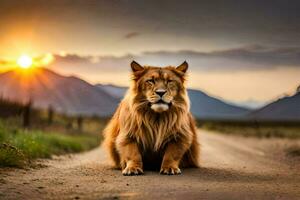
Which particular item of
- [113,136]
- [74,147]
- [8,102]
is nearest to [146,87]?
[113,136]

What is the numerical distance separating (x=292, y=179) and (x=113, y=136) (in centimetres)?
331

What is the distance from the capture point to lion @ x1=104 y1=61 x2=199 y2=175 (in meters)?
11.1

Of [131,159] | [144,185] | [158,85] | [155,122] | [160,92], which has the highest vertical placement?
[158,85]

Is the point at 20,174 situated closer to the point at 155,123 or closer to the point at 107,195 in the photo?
the point at 155,123

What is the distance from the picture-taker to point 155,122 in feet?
37.7

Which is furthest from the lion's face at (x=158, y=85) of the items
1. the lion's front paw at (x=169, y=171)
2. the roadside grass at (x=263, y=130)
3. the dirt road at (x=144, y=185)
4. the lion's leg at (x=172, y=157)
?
the roadside grass at (x=263, y=130)

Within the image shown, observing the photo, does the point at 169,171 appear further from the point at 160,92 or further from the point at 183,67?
the point at 183,67

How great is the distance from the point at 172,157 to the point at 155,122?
667 millimetres

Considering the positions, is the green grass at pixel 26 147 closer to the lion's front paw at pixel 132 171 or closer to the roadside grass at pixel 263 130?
the lion's front paw at pixel 132 171

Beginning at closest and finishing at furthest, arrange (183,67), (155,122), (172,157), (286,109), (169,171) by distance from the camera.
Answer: (169,171) < (172,157) < (155,122) < (183,67) < (286,109)

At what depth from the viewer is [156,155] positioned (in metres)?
11.7

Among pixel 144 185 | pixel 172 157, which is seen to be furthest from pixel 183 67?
pixel 144 185

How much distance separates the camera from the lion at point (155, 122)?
11117 millimetres

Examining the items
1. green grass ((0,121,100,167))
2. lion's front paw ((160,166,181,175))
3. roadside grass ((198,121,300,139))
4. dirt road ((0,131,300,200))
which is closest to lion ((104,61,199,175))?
lion's front paw ((160,166,181,175))
